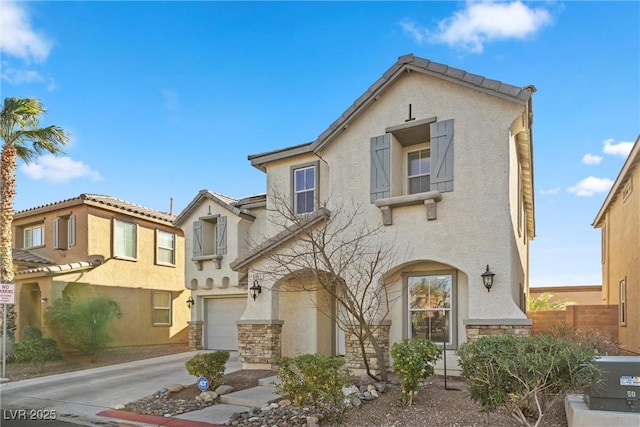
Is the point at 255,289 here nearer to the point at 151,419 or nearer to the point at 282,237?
the point at 282,237

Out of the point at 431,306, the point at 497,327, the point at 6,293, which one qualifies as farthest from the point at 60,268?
the point at 497,327

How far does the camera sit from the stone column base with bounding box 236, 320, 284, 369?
13148 mm

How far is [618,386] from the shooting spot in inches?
234

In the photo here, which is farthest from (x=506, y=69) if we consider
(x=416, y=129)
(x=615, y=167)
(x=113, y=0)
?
(x=113, y=0)

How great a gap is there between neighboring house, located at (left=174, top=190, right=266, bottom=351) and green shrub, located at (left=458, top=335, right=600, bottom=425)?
12439 millimetres

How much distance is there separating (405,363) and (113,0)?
33.6 ft

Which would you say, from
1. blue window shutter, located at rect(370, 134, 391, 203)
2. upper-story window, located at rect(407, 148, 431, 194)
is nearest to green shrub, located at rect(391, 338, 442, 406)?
blue window shutter, located at rect(370, 134, 391, 203)

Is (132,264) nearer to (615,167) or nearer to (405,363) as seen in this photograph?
(405,363)

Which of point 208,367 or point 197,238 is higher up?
point 197,238

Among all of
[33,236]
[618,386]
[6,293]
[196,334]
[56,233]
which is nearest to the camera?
[618,386]

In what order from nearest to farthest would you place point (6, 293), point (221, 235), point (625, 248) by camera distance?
1. point (6, 293)
2. point (625, 248)
3. point (221, 235)

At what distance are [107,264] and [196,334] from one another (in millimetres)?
4912

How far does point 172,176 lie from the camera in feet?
68.3

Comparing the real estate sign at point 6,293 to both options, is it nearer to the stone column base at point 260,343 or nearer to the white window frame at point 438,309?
the stone column base at point 260,343
